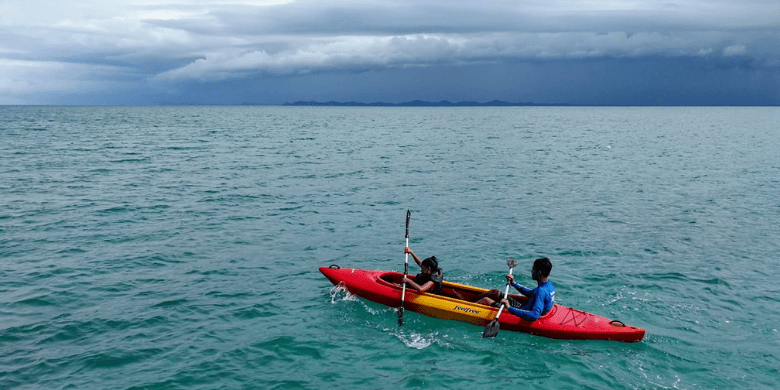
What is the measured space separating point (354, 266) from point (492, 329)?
19.1ft

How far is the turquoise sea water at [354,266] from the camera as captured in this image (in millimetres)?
9945

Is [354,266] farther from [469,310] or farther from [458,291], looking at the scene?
[469,310]

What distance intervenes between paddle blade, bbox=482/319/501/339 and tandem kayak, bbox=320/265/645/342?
0.41 meters

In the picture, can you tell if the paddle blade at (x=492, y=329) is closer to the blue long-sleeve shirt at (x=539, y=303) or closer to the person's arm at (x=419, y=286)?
the blue long-sleeve shirt at (x=539, y=303)

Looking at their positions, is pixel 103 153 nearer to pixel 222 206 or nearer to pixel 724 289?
pixel 222 206

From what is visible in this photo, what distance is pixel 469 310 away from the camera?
11.7 m

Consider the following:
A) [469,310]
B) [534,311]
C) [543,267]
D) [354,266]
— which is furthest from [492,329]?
[354,266]

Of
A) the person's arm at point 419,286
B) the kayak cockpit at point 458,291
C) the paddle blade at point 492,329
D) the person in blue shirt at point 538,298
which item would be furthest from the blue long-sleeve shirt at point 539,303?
the person's arm at point 419,286

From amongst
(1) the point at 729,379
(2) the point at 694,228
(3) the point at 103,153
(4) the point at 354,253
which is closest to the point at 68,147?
(3) the point at 103,153

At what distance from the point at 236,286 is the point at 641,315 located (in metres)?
9.94

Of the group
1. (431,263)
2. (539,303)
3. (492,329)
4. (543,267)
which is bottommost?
(492,329)

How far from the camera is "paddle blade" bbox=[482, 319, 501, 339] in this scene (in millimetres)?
10969

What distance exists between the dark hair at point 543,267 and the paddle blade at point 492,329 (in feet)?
4.43

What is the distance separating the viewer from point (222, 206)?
2364 centimetres
